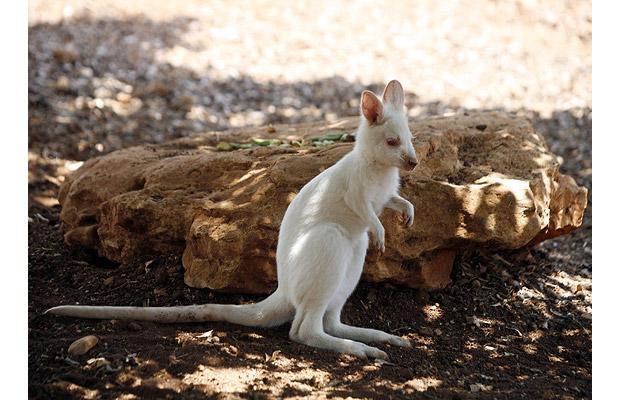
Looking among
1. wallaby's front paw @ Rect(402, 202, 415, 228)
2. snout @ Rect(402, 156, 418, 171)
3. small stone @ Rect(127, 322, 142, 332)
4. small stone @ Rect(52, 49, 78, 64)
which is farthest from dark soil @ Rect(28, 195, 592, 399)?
small stone @ Rect(52, 49, 78, 64)

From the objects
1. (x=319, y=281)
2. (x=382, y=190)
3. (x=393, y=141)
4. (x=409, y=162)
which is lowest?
(x=319, y=281)

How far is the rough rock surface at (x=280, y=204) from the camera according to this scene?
5.25 metres

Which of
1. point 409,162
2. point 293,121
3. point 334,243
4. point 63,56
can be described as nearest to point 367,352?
point 334,243

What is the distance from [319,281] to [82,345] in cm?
145

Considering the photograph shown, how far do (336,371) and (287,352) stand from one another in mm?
372

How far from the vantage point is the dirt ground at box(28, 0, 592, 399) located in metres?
4.18

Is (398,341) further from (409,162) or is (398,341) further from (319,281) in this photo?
(409,162)

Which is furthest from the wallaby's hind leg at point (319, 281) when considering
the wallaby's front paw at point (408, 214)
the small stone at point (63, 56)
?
the small stone at point (63, 56)

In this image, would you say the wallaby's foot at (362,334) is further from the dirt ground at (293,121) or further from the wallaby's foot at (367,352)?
the wallaby's foot at (367,352)

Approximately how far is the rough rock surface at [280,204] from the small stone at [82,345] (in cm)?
116

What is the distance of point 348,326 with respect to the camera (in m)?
4.88

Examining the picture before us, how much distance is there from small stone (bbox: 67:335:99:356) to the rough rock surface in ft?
3.79

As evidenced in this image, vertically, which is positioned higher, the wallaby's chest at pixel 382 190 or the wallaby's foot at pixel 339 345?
the wallaby's chest at pixel 382 190

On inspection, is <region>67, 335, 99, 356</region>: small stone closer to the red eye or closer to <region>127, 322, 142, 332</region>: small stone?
<region>127, 322, 142, 332</region>: small stone
